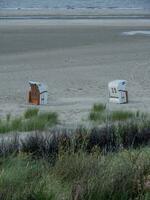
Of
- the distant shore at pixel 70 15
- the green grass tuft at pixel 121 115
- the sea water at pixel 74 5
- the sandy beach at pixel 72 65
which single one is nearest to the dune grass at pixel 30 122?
the sandy beach at pixel 72 65

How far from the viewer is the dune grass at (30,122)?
29.7 ft

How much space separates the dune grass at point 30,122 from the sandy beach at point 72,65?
0.39m

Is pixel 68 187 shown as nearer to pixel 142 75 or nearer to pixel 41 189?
pixel 41 189

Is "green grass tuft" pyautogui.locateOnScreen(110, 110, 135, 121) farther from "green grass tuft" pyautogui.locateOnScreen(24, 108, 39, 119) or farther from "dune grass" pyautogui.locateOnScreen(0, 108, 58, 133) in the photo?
"green grass tuft" pyautogui.locateOnScreen(24, 108, 39, 119)

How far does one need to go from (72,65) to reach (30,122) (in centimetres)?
983

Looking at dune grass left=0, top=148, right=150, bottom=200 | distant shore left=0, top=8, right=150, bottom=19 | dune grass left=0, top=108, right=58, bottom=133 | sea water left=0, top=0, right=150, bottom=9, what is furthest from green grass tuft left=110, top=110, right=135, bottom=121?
sea water left=0, top=0, right=150, bottom=9

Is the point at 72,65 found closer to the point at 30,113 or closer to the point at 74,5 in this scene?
the point at 30,113

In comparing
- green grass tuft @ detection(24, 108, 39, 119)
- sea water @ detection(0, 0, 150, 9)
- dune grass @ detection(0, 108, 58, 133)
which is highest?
sea water @ detection(0, 0, 150, 9)

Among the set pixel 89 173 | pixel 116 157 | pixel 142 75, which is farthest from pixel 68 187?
pixel 142 75

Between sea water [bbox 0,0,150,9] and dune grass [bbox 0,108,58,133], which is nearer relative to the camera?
dune grass [bbox 0,108,58,133]

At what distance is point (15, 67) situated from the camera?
61.8ft

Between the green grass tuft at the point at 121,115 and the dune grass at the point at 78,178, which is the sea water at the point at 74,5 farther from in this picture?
the dune grass at the point at 78,178

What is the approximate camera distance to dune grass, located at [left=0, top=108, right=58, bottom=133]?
29.7 feet

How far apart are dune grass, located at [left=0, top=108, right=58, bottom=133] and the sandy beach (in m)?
0.39
